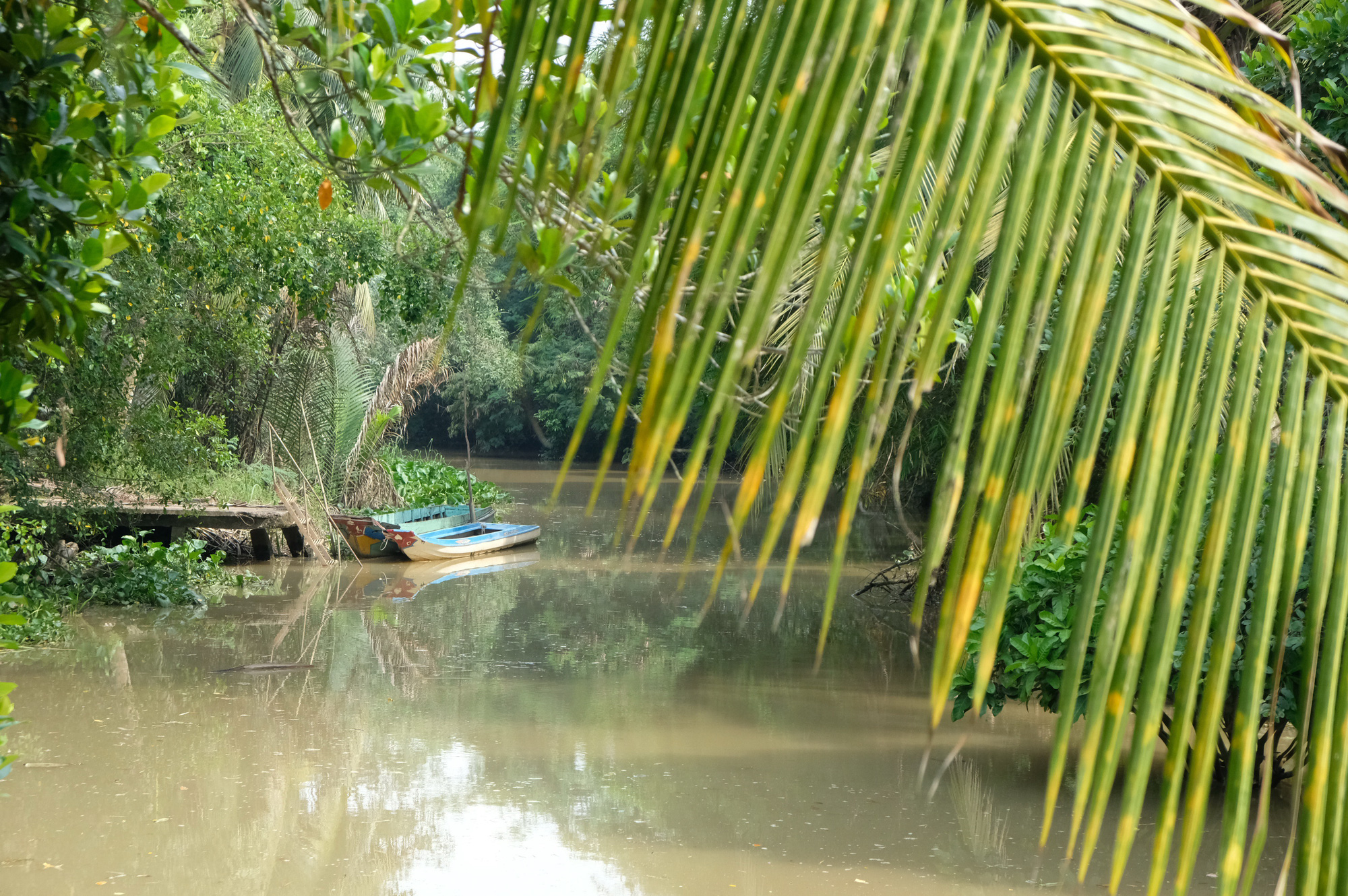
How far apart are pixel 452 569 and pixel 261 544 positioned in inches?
95.1

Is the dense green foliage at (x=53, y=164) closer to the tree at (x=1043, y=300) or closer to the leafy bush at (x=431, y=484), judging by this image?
the tree at (x=1043, y=300)

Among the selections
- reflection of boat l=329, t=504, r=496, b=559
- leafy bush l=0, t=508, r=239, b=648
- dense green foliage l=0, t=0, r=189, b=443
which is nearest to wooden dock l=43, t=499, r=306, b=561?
leafy bush l=0, t=508, r=239, b=648

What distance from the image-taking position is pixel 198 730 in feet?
23.5

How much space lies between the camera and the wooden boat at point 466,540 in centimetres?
1493

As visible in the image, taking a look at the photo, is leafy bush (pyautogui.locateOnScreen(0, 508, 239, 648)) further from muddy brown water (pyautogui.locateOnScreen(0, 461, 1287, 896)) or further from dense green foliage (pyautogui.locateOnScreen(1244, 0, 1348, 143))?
dense green foliage (pyautogui.locateOnScreen(1244, 0, 1348, 143))

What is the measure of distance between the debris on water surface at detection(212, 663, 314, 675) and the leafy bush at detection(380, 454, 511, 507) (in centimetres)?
943

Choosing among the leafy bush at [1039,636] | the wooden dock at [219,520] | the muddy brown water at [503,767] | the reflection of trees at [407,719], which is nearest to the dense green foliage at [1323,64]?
the leafy bush at [1039,636]

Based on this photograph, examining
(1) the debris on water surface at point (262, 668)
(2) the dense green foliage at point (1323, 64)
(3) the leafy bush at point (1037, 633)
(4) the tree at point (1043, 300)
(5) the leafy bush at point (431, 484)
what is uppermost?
(2) the dense green foliage at point (1323, 64)

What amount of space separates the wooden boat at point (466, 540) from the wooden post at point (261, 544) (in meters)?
1.64

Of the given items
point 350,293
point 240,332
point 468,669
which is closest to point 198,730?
point 468,669

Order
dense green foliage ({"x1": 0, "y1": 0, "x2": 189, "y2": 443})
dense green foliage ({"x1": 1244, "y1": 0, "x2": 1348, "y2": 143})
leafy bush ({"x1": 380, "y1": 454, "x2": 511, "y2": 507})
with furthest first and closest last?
leafy bush ({"x1": 380, "y1": 454, "x2": 511, "y2": 507}) → dense green foliage ({"x1": 1244, "y1": 0, "x2": 1348, "y2": 143}) → dense green foliage ({"x1": 0, "y1": 0, "x2": 189, "y2": 443})

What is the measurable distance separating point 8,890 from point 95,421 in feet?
14.1

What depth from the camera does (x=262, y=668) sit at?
28.7 ft

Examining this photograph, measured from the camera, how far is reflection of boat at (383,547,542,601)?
13.1 meters
